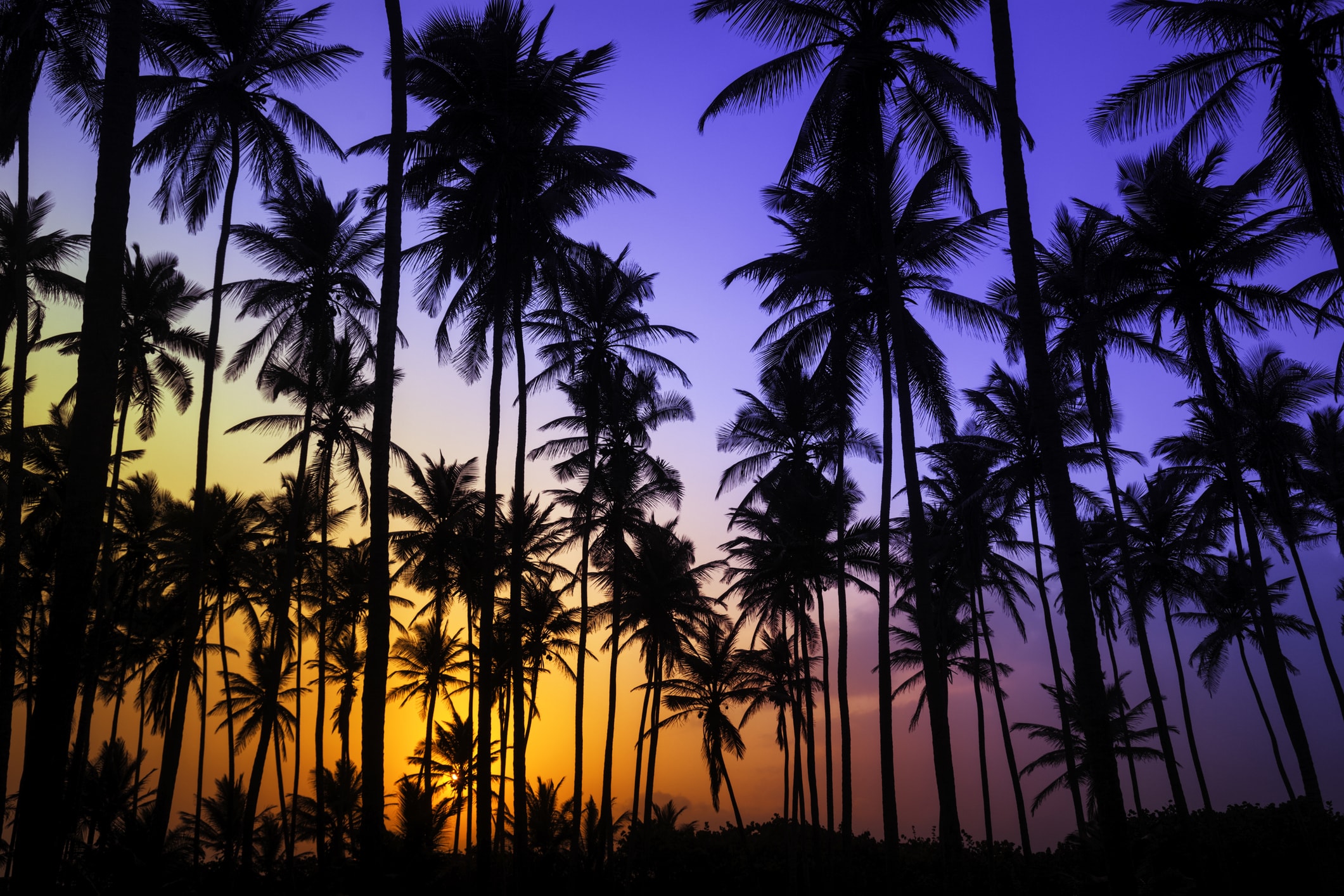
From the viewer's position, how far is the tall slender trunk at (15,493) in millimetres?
14883

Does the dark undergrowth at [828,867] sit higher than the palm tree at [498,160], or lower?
lower

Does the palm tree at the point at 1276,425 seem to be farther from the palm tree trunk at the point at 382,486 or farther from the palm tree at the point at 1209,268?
the palm tree trunk at the point at 382,486

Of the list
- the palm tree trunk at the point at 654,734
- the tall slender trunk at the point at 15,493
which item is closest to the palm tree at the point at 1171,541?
the palm tree trunk at the point at 654,734

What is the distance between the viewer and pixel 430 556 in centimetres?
2980

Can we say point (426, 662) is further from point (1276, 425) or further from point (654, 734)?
point (1276, 425)

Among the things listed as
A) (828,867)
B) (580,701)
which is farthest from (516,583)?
(828,867)

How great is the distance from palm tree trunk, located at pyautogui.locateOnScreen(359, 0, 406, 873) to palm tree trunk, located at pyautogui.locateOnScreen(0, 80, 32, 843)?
7.98 meters

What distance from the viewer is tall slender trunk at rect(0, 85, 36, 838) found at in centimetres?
1488

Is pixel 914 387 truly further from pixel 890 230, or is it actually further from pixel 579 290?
pixel 579 290

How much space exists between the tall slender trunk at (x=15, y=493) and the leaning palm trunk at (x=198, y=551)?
8.47ft

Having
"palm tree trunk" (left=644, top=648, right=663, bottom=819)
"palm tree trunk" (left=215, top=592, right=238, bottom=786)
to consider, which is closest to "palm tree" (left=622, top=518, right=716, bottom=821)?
"palm tree trunk" (left=644, top=648, right=663, bottom=819)

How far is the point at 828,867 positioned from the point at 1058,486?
22.1m

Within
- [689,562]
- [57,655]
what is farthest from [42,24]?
[689,562]

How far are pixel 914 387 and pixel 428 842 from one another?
22182mm
